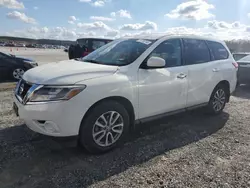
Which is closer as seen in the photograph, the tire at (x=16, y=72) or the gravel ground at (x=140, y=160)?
the gravel ground at (x=140, y=160)

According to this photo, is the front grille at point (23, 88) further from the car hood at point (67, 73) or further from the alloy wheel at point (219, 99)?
the alloy wheel at point (219, 99)

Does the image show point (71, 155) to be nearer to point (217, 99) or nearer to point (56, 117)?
point (56, 117)

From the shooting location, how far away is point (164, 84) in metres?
3.82

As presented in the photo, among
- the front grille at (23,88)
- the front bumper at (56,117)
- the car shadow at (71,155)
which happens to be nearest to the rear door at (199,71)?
the car shadow at (71,155)

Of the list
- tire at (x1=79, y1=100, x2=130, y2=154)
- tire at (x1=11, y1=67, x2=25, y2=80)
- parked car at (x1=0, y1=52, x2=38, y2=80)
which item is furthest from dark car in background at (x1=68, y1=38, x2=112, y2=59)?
tire at (x1=79, y1=100, x2=130, y2=154)

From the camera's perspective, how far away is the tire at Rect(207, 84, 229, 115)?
5.02m

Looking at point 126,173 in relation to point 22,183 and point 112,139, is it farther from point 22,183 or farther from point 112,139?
point 22,183

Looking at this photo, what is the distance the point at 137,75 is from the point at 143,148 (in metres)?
1.09

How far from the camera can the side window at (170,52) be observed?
12.7ft

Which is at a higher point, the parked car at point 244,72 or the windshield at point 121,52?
the windshield at point 121,52

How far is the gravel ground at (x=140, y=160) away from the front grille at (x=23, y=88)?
69 cm

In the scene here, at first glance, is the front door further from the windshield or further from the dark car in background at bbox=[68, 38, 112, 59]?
the dark car in background at bbox=[68, 38, 112, 59]

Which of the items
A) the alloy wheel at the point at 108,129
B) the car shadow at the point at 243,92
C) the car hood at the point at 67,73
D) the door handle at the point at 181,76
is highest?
the car hood at the point at 67,73

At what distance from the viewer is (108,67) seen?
11.2 ft
